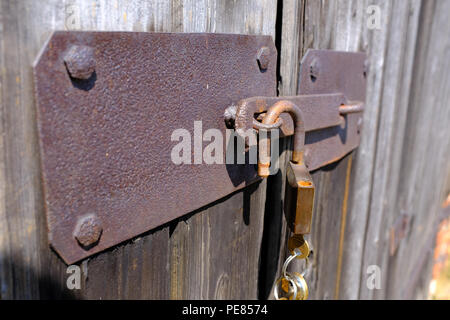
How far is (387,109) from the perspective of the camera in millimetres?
1160

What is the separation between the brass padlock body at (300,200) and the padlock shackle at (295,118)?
0.03 meters

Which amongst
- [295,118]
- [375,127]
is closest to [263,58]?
[295,118]

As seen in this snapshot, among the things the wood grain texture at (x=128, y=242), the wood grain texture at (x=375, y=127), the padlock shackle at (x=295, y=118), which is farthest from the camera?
the wood grain texture at (x=375, y=127)

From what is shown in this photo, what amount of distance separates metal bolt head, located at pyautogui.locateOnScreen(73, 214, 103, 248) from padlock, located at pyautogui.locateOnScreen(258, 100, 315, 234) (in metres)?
0.24

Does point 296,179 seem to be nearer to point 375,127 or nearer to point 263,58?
point 263,58

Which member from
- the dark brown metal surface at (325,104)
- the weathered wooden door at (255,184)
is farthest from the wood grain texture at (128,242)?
the dark brown metal surface at (325,104)

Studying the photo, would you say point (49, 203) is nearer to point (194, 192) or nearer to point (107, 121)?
point (107, 121)

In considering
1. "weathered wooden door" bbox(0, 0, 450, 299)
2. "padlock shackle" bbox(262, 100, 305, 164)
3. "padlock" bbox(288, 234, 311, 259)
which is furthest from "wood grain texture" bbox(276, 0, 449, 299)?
"padlock" bbox(288, 234, 311, 259)

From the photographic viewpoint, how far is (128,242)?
20.0 inches

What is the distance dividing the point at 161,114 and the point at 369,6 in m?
0.67

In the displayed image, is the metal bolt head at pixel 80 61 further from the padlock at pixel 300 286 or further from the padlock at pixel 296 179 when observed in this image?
the padlock at pixel 300 286

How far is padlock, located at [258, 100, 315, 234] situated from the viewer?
54 cm

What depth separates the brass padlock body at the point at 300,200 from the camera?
21.4 inches
